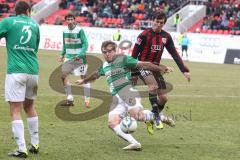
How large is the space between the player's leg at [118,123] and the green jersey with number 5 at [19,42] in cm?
Answer: 181

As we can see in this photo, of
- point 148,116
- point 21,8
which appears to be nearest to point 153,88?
point 148,116

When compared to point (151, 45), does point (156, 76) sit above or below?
below

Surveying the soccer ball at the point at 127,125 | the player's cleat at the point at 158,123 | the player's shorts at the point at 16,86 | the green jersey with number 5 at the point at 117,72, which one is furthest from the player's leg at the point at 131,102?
the player's shorts at the point at 16,86

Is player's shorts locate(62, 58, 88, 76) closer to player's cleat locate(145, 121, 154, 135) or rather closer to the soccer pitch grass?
the soccer pitch grass

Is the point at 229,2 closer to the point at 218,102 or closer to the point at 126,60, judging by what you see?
the point at 218,102

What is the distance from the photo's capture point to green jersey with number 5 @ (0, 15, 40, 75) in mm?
8750

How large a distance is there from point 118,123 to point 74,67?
6.17 metres

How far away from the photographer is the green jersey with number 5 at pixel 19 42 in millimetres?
8750

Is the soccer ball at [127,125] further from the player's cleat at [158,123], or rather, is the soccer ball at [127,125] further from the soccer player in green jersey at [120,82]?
the player's cleat at [158,123]

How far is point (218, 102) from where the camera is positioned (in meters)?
17.1

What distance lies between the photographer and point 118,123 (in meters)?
9.96

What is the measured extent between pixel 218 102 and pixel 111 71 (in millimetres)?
7606

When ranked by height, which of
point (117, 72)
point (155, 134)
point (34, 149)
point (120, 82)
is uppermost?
point (117, 72)

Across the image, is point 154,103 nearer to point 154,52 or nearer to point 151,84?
point 151,84
